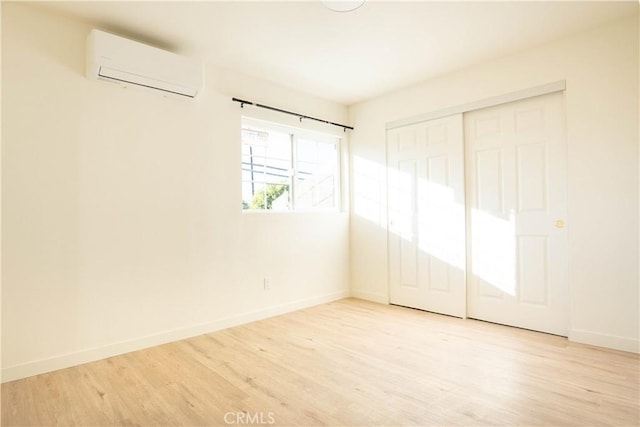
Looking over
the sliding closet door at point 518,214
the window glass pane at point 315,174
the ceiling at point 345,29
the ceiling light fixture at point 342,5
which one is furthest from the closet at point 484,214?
the ceiling light fixture at point 342,5

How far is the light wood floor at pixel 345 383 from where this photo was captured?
1833 millimetres

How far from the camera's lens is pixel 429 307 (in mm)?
3840

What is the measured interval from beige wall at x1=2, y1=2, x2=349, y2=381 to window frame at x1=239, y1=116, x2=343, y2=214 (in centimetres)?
19

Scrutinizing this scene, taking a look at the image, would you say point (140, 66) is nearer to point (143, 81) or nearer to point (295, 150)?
point (143, 81)

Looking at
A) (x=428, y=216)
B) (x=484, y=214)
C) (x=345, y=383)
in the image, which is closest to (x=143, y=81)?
(x=345, y=383)

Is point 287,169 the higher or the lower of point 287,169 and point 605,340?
the higher

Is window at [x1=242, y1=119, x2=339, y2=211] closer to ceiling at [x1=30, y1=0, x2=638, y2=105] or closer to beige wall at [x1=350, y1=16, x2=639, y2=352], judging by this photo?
ceiling at [x1=30, y1=0, x2=638, y2=105]

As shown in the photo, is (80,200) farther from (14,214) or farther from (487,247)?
(487,247)

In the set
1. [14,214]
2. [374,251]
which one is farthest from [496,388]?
[14,214]

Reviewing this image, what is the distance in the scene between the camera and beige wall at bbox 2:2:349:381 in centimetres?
234

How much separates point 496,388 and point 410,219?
6.98 feet

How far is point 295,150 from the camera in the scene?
408 centimetres

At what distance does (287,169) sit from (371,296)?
1.82 meters

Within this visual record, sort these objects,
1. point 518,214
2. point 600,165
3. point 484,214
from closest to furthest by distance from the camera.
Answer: point 600,165, point 518,214, point 484,214
